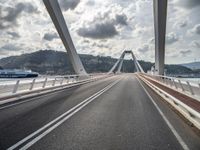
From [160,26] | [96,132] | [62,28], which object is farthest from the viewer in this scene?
[62,28]

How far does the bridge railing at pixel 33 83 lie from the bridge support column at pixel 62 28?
8.21ft

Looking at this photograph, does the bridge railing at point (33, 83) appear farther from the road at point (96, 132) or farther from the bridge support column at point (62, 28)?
the road at point (96, 132)

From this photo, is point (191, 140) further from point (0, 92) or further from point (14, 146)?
point (0, 92)

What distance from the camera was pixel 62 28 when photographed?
107 feet

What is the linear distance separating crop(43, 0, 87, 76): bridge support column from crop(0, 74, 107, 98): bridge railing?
2.50 meters

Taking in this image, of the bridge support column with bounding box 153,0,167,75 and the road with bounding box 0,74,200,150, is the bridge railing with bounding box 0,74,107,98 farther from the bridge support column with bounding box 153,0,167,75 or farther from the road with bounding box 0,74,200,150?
the bridge support column with bounding box 153,0,167,75

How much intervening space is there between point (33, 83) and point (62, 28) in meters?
12.9

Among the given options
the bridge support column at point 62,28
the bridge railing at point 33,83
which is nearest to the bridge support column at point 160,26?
the bridge support column at point 62,28

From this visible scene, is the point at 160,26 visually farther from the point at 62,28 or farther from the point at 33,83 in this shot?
the point at 33,83

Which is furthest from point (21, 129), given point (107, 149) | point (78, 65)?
point (78, 65)

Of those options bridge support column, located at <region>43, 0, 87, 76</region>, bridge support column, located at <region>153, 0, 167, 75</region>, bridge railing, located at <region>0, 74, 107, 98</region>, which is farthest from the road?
bridge support column, located at <region>43, 0, 87, 76</region>

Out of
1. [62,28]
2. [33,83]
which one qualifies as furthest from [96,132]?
[62,28]

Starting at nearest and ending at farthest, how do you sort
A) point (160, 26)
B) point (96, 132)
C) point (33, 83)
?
point (96, 132)
point (33, 83)
point (160, 26)

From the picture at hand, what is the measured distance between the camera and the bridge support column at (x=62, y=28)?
97.5ft
